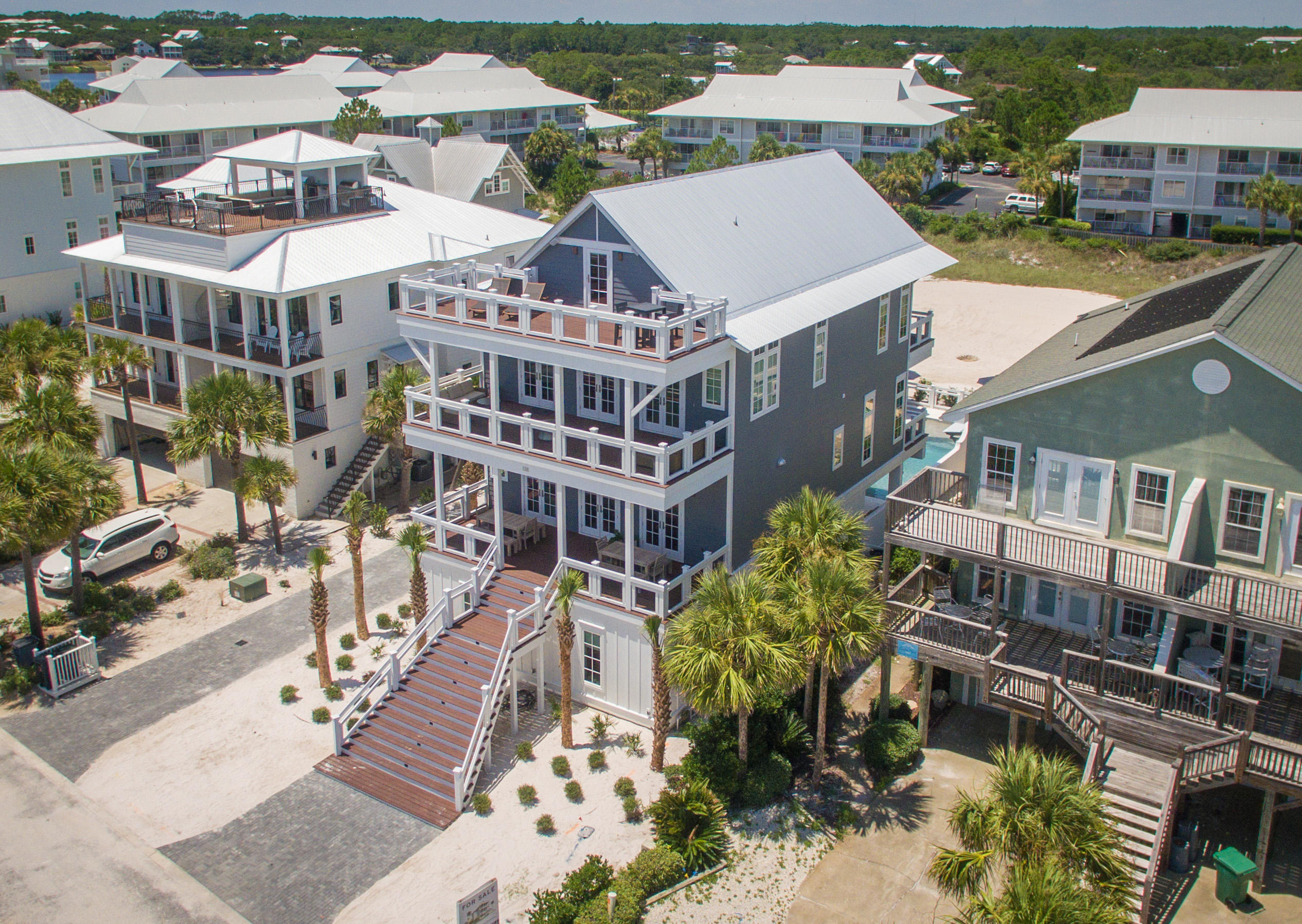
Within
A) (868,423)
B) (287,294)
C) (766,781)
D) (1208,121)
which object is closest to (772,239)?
(868,423)

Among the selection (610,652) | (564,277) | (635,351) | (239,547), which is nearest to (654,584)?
(610,652)

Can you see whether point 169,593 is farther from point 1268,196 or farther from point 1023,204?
point 1023,204

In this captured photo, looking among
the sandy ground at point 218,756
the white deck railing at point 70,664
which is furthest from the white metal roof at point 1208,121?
the white deck railing at point 70,664

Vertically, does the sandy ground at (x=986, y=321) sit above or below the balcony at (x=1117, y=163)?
below

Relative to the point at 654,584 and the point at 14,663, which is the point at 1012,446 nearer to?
the point at 654,584

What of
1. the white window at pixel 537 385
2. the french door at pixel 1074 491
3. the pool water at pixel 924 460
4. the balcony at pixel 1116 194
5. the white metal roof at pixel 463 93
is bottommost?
the pool water at pixel 924 460

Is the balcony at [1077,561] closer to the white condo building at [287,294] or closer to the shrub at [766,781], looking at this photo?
the shrub at [766,781]

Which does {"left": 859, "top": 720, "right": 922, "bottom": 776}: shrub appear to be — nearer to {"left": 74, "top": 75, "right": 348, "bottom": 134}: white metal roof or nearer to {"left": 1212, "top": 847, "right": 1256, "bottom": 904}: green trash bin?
{"left": 1212, "top": 847, "right": 1256, "bottom": 904}: green trash bin
